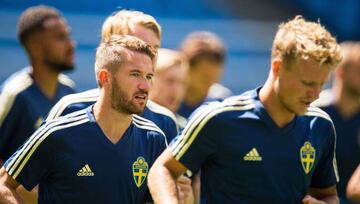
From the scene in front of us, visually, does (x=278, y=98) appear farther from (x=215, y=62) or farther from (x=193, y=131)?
(x=215, y=62)

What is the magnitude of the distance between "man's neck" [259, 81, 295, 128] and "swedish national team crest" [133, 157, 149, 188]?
0.71 meters

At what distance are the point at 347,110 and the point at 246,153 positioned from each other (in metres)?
2.95

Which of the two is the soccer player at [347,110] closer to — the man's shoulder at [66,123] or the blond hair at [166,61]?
the blond hair at [166,61]

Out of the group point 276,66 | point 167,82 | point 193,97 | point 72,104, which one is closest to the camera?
point 276,66

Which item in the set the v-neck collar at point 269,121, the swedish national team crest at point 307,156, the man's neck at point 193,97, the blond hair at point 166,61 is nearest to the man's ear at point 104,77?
the v-neck collar at point 269,121

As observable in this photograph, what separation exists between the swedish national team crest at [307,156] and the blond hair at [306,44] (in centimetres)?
45

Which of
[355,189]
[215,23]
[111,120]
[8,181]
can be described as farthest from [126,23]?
[215,23]

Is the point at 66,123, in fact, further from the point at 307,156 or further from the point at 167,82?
the point at 167,82

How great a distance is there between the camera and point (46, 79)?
6.83m

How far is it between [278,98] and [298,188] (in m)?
0.48

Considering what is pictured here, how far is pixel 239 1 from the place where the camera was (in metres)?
13.7

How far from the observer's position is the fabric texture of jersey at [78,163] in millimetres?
4535

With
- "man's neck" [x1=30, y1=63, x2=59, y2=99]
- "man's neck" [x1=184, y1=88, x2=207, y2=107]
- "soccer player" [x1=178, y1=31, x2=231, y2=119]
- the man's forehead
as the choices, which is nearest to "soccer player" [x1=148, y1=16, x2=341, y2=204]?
"man's neck" [x1=30, y1=63, x2=59, y2=99]

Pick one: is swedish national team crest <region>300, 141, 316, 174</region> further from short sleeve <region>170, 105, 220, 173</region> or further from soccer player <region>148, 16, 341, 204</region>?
short sleeve <region>170, 105, 220, 173</region>
